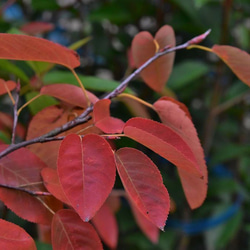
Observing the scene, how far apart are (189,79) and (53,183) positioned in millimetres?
569

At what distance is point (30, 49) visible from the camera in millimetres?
368

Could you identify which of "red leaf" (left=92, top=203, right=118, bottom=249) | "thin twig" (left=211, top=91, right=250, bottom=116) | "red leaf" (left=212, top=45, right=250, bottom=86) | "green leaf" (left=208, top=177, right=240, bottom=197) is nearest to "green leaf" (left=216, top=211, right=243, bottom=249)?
"green leaf" (left=208, top=177, right=240, bottom=197)

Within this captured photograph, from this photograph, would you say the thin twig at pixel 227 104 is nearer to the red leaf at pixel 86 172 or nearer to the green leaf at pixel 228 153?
the green leaf at pixel 228 153

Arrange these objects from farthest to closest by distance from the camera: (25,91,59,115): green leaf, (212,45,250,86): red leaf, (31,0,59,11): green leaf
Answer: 1. (31,0,59,11): green leaf
2. (25,91,59,115): green leaf
3. (212,45,250,86): red leaf

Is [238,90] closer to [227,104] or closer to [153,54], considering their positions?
[227,104]

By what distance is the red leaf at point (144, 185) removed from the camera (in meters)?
0.31

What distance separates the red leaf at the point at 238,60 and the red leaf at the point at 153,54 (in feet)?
0.22

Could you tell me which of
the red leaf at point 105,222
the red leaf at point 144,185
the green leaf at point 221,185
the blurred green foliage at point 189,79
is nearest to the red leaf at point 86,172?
the red leaf at point 144,185

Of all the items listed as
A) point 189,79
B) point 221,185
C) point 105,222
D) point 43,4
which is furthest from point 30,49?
point 221,185

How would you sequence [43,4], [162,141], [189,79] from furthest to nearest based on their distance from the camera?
[43,4] → [189,79] → [162,141]

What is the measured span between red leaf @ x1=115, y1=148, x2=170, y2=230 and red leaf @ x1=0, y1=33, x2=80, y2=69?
0.11 m

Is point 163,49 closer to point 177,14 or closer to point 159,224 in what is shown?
point 159,224

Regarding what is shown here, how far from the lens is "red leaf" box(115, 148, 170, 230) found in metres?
0.31

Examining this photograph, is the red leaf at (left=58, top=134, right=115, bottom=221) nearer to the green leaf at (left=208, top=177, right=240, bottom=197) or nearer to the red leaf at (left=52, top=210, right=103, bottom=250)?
the red leaf at (left=52, top=210, right=103, bottom=250)
